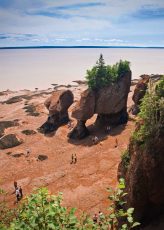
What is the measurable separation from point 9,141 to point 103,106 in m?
16.9

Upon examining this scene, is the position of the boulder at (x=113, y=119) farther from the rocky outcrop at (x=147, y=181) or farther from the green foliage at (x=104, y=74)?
the rocky outcrop at (x=147, y=181)

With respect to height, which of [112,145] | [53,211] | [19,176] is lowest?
[19,176]

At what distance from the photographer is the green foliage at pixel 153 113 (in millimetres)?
19203

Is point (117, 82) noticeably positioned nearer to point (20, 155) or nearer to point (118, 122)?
point (118, 122)

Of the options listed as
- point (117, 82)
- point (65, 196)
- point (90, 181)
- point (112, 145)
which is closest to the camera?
point (65, 196)

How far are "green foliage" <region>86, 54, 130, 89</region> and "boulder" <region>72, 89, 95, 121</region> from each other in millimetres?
1937

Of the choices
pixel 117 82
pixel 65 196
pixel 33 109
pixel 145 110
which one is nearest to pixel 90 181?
pixel 65 196

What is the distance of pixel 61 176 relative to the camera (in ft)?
125

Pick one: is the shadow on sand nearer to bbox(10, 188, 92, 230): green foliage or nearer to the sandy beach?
the sandy beach

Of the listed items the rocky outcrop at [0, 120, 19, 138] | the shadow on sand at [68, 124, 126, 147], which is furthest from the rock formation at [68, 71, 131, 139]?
the rocky outcrop at [0, 120, 19, 138]

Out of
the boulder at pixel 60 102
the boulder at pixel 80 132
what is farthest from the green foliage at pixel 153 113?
the boulder at pixel 60 102

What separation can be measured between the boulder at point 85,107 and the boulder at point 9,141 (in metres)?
10.8

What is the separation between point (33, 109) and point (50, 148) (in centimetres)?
2635

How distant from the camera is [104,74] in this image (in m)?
51.4
